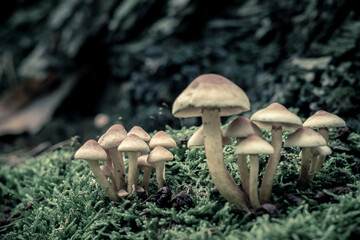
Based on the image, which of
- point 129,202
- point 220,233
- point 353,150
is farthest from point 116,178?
point 353,150

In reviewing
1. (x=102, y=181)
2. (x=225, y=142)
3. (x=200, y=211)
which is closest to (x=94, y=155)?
(x=102, y=181)

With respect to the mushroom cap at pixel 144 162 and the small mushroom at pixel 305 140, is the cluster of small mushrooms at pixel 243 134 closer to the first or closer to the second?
the small mushroom at pixel 305 140

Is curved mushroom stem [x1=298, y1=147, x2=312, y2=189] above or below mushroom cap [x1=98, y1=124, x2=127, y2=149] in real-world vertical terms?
below

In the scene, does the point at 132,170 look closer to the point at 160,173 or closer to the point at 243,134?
the point at 160,173

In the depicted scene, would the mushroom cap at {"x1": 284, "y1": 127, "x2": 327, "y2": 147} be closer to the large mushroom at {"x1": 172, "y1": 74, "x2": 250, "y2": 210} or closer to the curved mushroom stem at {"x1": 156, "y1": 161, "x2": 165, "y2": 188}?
the large mushroom at {"x1": 172, "y1": 74, "x2": 250, "y2": 210}

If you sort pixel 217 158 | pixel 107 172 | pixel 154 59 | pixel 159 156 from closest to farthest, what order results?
pixel 217 158, pixel 159 156, pixel 107 172, pixel 154 59

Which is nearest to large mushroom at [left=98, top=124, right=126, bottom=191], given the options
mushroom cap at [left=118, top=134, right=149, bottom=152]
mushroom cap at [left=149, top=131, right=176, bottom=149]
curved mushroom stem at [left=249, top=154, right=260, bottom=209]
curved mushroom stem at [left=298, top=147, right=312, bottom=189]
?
mushroom cap at [left=118, top=134, right=149, bottom=152]
